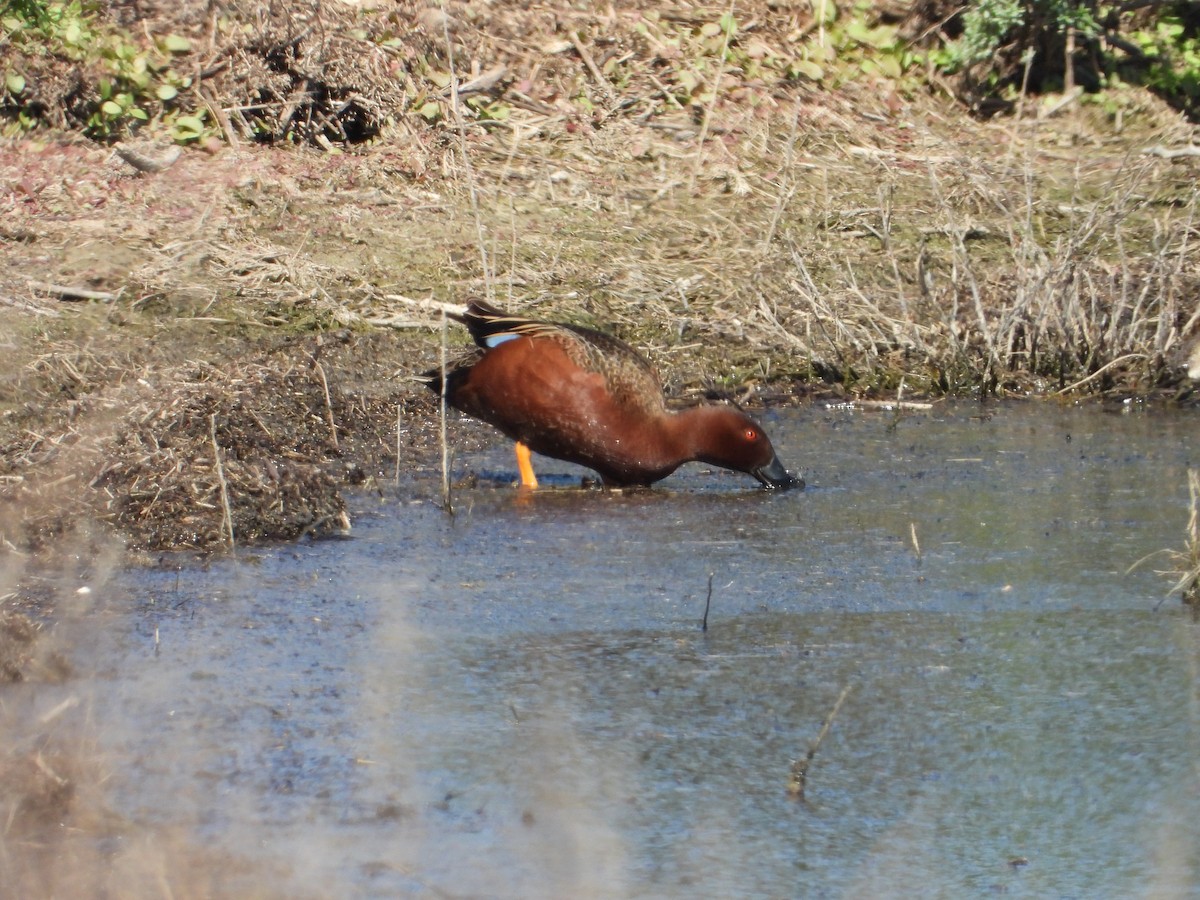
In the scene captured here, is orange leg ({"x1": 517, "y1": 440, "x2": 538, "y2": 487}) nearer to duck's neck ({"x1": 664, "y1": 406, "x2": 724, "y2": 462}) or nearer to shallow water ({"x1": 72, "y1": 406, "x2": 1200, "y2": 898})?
shallow water ({"x1": 72, "y1": 406, "x2": 1200, "y2": 898})

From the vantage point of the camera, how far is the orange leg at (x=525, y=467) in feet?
21.2

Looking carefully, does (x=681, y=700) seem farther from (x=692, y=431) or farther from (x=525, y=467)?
(x=525, y=467)

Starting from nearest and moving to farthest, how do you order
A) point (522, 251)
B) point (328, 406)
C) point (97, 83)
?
point (328, 406) → point (522, 251) → point (97, 83)

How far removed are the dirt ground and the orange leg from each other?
1.31 ft

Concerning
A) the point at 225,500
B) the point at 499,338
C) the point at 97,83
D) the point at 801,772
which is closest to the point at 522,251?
the point at 499,338

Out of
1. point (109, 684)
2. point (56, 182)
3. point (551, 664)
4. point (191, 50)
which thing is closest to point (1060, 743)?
point (551, 664)

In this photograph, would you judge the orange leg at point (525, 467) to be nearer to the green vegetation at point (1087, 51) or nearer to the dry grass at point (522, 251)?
the dry grass at point (522, 251)

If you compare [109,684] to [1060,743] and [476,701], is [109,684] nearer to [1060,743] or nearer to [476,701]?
[476,701]

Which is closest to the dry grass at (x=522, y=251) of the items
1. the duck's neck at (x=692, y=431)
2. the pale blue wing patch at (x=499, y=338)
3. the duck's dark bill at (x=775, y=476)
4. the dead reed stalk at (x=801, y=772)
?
the pale blue wing patch at (x=499, y=338)

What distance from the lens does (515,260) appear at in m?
8.77

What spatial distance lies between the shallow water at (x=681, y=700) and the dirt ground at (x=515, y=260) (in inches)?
27.7

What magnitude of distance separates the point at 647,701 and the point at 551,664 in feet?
1.17

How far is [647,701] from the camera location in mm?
3889

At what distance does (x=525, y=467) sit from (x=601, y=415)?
443 mm
